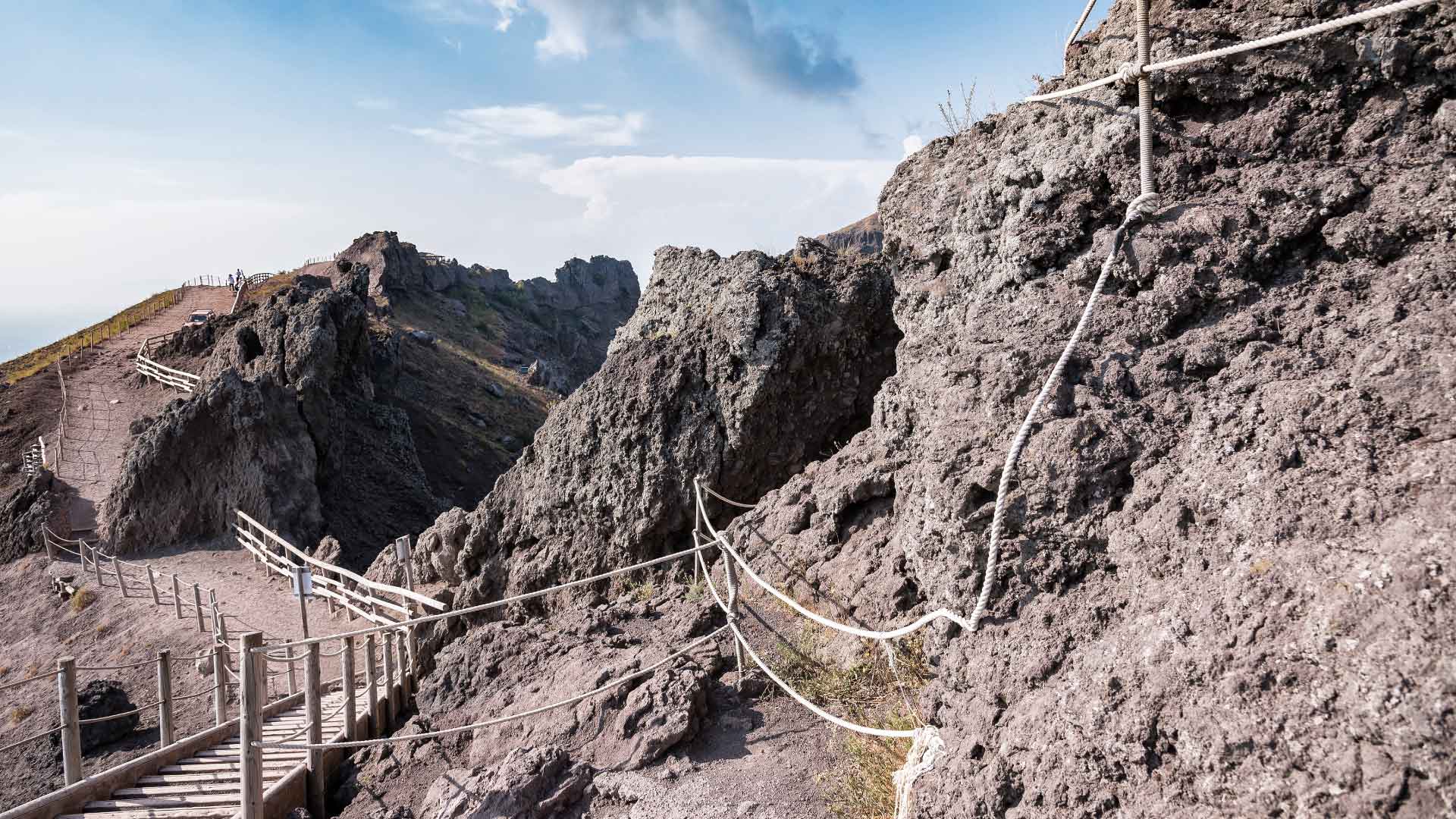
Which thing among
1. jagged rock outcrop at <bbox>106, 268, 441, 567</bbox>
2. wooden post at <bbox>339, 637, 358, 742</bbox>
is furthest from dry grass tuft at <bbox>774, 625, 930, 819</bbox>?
jagged rock outcrop at <bbox>106, 268, 441, 567</bbox>

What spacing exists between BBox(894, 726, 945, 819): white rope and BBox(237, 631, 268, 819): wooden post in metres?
4.16

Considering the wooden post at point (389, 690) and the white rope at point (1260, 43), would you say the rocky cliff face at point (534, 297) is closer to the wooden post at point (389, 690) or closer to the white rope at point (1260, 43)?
the wooden post at point (389, 690)

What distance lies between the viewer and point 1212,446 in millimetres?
2814

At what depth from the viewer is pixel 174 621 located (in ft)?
A: 52.0

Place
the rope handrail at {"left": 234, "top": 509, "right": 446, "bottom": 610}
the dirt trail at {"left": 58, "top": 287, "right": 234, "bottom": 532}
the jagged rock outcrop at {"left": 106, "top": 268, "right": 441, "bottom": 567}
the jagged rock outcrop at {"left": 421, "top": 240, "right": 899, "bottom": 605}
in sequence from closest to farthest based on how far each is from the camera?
1. the jagged rock outcrop at {"left": 421, "top": 240, "right": 899, "bottom": 605}
2. the rope handrail at {"left": 234, "top": 509, "right": 446, "bottom": 610}
3. the jagged rock outcrop at {"left": 106, "top": 268, "right": 441, "bottom": 567}
4. the dirt trail at {"left": 58, "top": 287, "right": 234, "bottom": 532}

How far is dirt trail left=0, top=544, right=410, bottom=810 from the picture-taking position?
1148 cm

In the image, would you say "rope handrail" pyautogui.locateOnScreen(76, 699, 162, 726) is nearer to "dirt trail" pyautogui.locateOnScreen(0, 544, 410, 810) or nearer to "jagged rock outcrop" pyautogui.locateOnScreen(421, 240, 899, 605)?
"dirt trail" pyautogui.locateOnScreen(0, 544, 410, 810)

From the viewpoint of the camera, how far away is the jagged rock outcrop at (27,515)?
68.5ft

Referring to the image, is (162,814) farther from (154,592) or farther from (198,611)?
(154,592)

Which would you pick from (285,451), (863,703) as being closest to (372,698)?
(863,703)

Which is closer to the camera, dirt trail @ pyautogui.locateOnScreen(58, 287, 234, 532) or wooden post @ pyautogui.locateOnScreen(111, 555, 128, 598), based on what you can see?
wooden post @ pyautogui.locateOnScreen(111, 555, 128, 598)

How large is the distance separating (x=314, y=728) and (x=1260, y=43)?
7.64 m

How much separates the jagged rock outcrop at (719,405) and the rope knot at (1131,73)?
465 centimetres

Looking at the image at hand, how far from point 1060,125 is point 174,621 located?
59.0 feet
